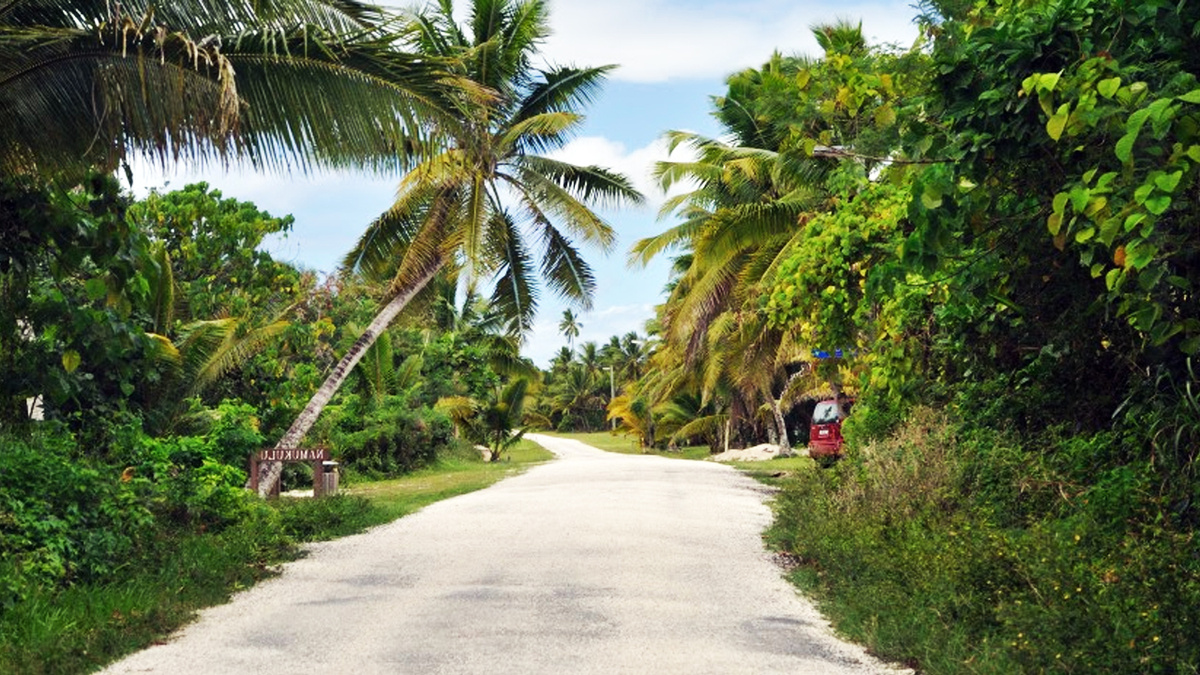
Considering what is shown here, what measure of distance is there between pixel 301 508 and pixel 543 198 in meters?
7.25

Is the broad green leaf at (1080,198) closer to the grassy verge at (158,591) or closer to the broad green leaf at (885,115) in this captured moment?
the broad green leaf at (885,115)

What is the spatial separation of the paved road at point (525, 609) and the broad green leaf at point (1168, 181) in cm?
344

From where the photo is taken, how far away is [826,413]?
1055 inches

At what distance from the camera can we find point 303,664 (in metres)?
7.07

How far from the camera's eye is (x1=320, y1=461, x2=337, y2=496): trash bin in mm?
17703

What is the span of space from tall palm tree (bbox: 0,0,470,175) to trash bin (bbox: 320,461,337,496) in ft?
28.2

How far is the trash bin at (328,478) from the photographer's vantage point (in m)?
17.7

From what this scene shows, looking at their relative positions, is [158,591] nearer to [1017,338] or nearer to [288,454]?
[288,454]

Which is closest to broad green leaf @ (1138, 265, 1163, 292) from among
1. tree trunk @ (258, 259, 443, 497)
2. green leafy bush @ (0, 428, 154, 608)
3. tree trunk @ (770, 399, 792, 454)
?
green leafy bush @ (0, 428, 154, 608)

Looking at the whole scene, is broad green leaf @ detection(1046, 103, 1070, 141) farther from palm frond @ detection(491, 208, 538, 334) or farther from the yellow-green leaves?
palm frond @ detection(491, 208, 538, 334)

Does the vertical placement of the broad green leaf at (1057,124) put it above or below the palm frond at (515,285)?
below

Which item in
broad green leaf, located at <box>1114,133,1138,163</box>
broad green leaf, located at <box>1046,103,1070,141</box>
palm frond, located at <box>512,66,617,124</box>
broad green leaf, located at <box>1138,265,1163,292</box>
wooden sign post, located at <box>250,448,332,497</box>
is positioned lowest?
wooden sign post, located at <box>250,448,332,497</box>

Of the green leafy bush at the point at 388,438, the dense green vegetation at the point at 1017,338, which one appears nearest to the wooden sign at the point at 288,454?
the dense green vegetation at the point at 1017,338

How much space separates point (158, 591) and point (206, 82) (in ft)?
12.5
